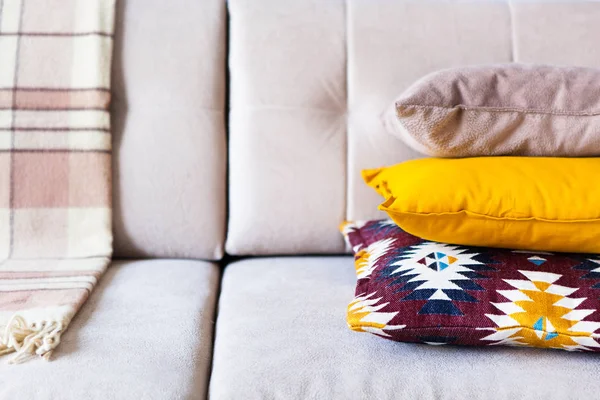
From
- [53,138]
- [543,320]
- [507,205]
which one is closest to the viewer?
[543,320]

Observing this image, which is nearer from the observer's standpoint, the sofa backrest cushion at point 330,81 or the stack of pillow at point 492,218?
the stack of pillow at point 492,218

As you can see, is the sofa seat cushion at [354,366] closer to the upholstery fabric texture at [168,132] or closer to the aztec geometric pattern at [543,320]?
the aztec geometric pattern at [543,320]

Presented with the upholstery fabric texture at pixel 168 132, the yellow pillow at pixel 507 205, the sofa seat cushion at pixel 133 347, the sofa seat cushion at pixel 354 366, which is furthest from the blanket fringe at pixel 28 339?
the yellow pillow at pixel 507 205

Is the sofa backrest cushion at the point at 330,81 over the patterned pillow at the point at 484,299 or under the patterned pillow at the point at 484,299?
over

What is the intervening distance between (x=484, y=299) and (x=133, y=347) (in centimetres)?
51

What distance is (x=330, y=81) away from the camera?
4.36ft

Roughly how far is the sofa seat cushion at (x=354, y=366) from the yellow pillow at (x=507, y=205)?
18 centimetres

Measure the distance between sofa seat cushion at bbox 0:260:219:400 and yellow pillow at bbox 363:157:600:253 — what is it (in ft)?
1.23

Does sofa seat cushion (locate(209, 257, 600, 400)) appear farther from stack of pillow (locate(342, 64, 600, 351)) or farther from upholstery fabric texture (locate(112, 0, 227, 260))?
upholstery fabric texture (locate(112, 0, 227, 260))

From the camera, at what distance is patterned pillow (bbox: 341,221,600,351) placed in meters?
0.84

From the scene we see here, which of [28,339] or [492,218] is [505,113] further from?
[28,339]

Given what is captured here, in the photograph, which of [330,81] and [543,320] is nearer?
[543,320]

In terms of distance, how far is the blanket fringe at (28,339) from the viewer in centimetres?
87

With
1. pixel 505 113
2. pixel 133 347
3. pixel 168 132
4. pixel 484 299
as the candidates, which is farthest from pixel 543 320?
pixel 168 132
